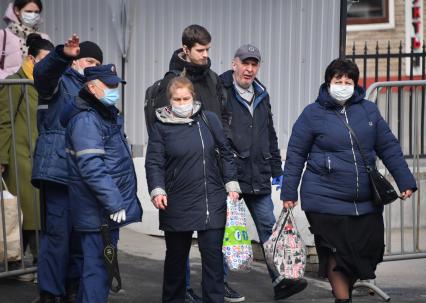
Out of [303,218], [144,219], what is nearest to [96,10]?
[144,219]

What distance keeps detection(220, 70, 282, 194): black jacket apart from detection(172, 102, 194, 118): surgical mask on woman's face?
2.41ft

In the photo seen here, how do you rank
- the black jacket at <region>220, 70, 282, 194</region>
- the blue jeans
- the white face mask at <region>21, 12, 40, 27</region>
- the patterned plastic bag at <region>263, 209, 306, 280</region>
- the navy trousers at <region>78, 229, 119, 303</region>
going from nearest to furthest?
the navy trousers at <region>78, 229, 119, 303</region>, the patterned plastic bag at <region>263, 209, 306, 280</region>, the black jacket at <region>220, 70, 282, 194</region>, the blue jeans, the white face mask at <region>21, 12, 40, 27</region>

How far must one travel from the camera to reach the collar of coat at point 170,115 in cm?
662

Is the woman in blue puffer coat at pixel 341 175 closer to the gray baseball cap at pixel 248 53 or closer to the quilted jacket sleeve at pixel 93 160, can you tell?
the gray baseball cap at pixel 248 53

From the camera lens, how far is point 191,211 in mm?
6578

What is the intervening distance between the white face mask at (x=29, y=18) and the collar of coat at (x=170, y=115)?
6.79 ft

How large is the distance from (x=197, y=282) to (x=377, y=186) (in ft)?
5.61

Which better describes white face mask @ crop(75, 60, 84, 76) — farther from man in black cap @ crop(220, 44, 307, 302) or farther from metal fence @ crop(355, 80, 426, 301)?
metal fence @ crop(355, 80, 426, 301)

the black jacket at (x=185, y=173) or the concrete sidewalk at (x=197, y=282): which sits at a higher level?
the black jacket at (x=185, y=173)

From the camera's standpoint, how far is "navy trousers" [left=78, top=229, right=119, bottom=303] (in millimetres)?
6285

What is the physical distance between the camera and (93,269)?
630 centimetres

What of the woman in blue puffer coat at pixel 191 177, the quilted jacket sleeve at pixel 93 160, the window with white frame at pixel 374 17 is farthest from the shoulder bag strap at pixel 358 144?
the window with white frame at pixel 374 17

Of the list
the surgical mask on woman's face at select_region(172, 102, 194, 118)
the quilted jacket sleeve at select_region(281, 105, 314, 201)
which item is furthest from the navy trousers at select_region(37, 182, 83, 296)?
the quilted jacket sleeve at select_region(281, 105, 314, 201)

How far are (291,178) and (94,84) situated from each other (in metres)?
1.39
